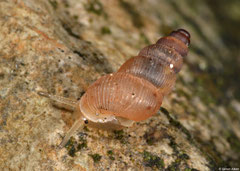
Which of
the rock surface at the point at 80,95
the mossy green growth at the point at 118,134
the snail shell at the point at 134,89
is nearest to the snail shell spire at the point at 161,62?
the snail shell at the point at 134,89

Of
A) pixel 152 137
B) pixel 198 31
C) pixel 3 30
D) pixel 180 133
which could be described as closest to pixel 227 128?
pixel 180 133

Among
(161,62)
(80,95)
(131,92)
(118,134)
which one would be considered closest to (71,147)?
(118,134)

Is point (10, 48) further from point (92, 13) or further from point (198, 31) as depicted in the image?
point (198, 31)

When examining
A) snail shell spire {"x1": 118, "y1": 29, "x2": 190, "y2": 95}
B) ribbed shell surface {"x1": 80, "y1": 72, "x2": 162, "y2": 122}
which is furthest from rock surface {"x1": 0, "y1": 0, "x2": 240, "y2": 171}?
snail shell spire {"x1": 118, "y1": 29, "x2": 190, "y2": 95}

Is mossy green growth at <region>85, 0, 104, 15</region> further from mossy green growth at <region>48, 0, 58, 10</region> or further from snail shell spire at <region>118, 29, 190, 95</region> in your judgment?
snail shell spire at <region>118, 29, 190, 95</region>

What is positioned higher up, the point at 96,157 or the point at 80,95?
the point at 80,95

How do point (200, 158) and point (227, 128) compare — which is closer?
point (200, 158)

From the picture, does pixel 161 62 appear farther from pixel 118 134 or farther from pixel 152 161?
pixel 152 161
